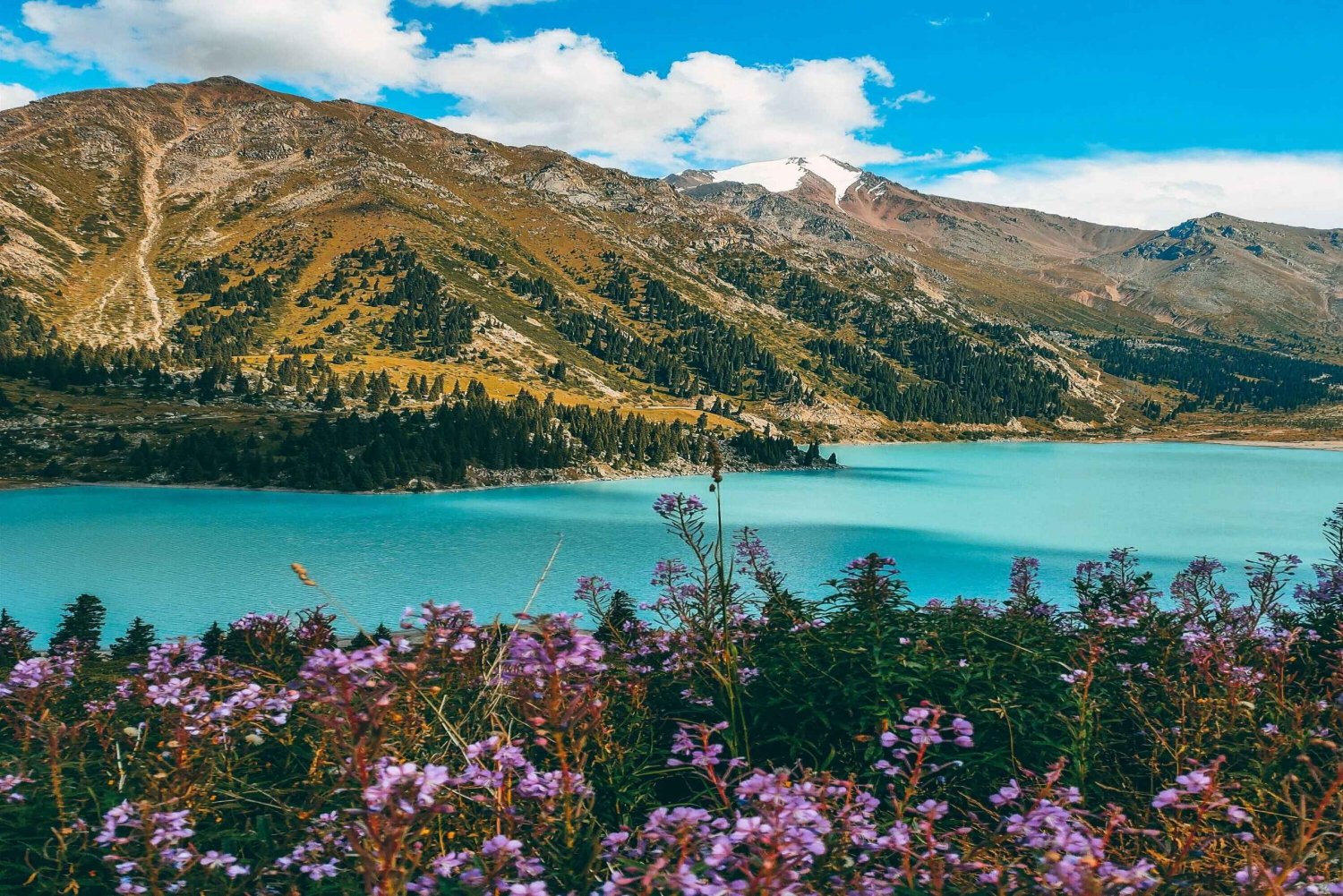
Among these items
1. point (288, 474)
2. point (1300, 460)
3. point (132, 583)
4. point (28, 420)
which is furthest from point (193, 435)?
point (1300, 460)

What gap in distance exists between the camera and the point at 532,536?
72.4 meters

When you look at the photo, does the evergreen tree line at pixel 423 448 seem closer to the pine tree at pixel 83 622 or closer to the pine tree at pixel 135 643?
the pine tree at pixel 83 622

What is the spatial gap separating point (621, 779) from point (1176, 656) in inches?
262

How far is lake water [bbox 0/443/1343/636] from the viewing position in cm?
4806

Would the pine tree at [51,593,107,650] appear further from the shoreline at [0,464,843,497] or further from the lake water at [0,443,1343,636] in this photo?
the shoreline at [0,464,843,497]

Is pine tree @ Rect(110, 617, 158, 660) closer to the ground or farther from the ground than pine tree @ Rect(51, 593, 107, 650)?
closer to the ground

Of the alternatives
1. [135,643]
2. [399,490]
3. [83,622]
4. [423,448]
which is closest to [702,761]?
[135,643]

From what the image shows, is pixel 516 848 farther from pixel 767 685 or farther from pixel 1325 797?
pixel 767 685

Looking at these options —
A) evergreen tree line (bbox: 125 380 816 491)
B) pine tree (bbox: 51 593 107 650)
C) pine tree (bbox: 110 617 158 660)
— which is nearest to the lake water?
evergreen tree line (bbox: 125 380 816 491)

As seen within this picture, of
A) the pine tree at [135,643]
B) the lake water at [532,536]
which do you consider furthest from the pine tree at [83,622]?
the lake water at [532,536]

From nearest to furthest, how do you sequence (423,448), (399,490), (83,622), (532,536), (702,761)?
1. (702,761)
2. (83,622)
3. (532,536)
4. (399,490)
5. (423,448)

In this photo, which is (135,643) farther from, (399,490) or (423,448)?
(423,448)

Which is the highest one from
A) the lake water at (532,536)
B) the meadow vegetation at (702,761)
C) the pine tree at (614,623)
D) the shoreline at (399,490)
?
the meadow vegetation at (702,761)

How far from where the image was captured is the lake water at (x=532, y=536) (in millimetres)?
48062
